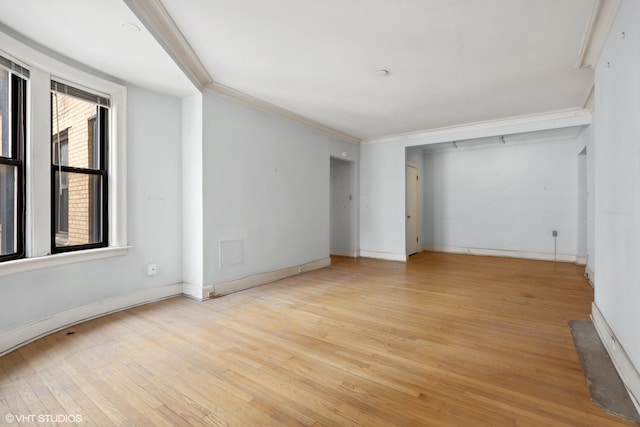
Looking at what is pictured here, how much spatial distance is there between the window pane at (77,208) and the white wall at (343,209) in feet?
15.8

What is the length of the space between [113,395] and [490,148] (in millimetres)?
8121

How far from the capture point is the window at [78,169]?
3049mm

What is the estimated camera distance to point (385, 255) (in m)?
6.98

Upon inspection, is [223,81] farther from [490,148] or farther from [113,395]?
[490,148]

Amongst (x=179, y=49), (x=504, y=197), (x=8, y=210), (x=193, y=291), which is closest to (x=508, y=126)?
(x=504, y=197)

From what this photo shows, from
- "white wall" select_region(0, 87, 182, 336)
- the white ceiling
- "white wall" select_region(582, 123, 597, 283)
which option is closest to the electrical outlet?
"white wall" select_region(0, 87, 182, 336)

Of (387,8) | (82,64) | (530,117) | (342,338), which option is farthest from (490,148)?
(82,64)

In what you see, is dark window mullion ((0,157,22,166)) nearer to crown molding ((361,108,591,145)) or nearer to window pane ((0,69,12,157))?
window pane ((0,69,12,157))

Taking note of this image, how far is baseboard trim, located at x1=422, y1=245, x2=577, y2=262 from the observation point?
663cm

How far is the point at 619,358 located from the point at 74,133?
17.0 feet

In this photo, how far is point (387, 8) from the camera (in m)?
2.44

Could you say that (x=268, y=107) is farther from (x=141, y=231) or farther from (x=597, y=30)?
(x=597, y=30)

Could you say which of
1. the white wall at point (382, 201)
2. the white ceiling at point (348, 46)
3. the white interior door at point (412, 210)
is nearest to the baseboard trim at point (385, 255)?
the white wall at point (382, 201)

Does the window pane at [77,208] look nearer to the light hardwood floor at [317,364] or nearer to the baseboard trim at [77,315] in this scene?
the baseboard trim at [77,315]
